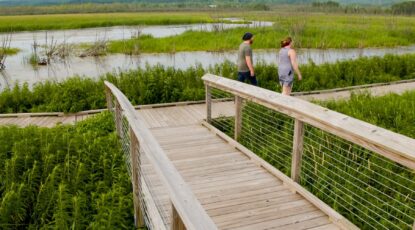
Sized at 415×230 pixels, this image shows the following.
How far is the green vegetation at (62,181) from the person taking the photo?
4.61 m

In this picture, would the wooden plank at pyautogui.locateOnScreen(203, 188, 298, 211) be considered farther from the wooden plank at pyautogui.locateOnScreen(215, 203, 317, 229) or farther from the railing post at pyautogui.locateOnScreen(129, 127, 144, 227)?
the railing post at pyautogui.locateOnScreen(129, 127, 144, 227)

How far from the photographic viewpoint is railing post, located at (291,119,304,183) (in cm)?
442

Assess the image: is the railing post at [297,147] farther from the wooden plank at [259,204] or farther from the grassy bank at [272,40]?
the grassy bank at [272,40]

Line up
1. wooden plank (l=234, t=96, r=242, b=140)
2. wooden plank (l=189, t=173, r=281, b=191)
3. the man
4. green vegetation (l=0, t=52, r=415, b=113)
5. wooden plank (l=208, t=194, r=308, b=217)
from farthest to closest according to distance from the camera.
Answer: green vegetation (l=0, t=52, r=415, b=113) → the man → wooden plank (l=234, t=96, r=242, b=140) → wooden plank (l=189, t=173, r=281, b=191) → wooden plank (l=208, t=194, r=308, b=217)

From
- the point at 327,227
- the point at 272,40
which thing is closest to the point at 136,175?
→ the point at 327,227

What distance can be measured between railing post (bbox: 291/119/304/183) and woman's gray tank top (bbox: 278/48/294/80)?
3688mm

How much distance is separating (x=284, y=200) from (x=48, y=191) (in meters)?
2.88

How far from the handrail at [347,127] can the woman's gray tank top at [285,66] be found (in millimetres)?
2574

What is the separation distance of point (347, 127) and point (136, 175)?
207cm

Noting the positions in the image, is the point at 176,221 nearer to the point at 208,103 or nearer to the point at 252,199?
the point at 252,199

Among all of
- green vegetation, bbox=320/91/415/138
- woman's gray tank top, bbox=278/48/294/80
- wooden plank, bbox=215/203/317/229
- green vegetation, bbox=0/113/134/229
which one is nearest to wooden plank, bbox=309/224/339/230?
wooden plank, bbox=215/203/317/229

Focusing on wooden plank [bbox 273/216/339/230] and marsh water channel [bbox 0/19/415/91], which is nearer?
wooden plank [bbox 273/216/339/230]

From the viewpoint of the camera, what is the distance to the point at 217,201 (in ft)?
13.8

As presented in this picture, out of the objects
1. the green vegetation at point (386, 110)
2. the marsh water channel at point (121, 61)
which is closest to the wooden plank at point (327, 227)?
the green vegetation at point (386, 110)
